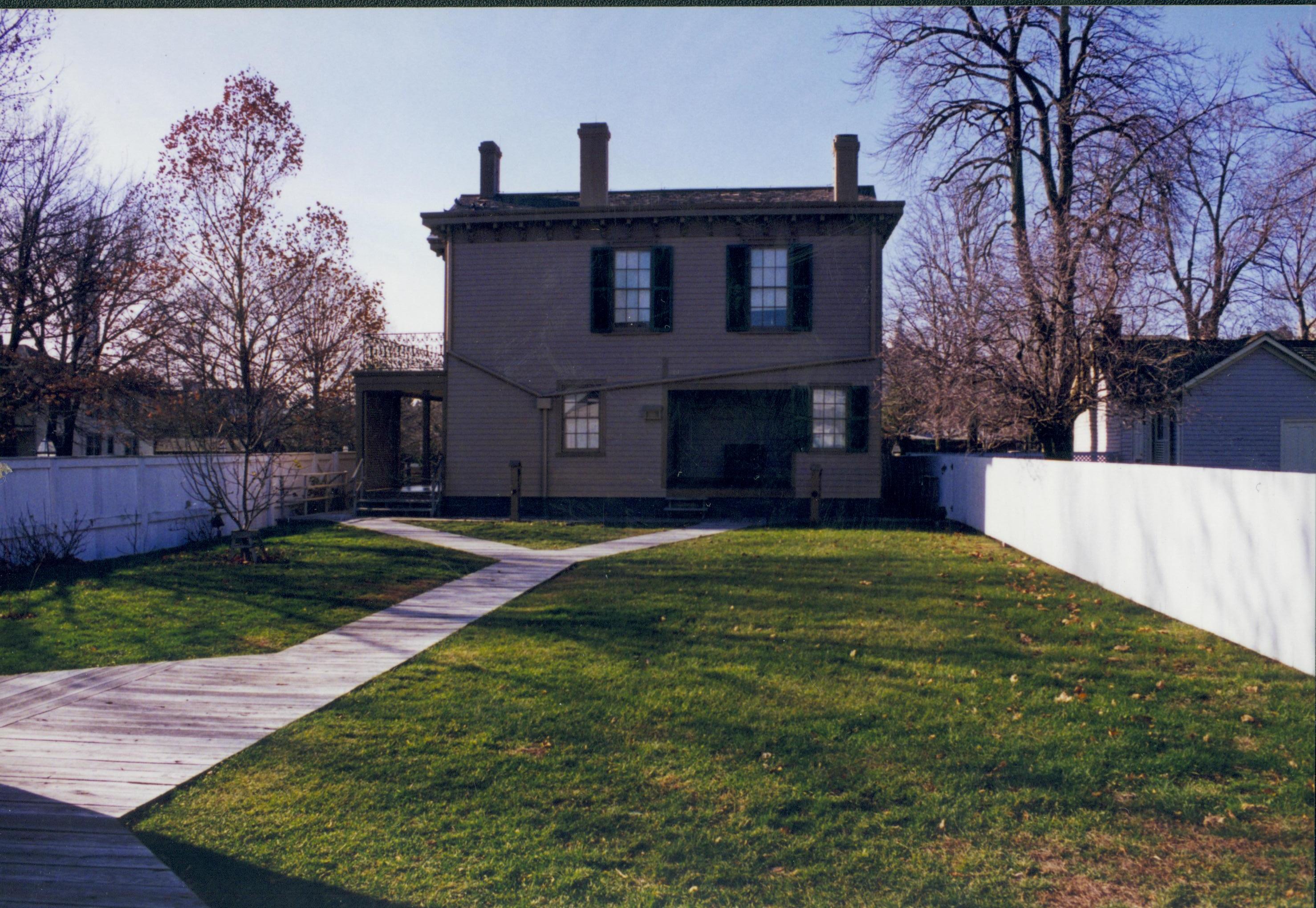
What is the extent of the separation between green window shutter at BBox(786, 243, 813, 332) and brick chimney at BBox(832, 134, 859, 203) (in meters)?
1.36

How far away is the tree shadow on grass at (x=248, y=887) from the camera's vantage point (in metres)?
3.33

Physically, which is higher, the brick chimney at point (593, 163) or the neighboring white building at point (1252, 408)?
the brick chimney at point (593, 163)

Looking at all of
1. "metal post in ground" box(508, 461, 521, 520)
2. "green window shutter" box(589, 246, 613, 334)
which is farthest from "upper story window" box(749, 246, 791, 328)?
"metal post in ground" box(508, 461, 521, 520)

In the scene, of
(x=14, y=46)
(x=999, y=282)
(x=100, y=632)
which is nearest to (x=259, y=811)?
(x=100, y=632)

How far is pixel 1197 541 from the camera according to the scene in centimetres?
730

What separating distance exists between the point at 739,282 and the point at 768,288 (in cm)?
61

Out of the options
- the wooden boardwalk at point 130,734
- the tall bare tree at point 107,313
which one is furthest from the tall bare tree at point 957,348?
the tall bare tree at point 107,313

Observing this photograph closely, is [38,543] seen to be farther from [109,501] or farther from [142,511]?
[142,511]

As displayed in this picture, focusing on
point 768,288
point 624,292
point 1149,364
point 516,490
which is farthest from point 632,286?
point 1149,364

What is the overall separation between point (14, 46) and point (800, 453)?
16.1 metres

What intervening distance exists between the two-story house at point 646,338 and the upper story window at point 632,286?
0.03 metres

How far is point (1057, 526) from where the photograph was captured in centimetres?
1085

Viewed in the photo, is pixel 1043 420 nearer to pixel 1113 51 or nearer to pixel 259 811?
pixel 1113 51

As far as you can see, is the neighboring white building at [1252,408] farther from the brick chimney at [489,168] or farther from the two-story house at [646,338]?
the brick chimney at [489,168]
